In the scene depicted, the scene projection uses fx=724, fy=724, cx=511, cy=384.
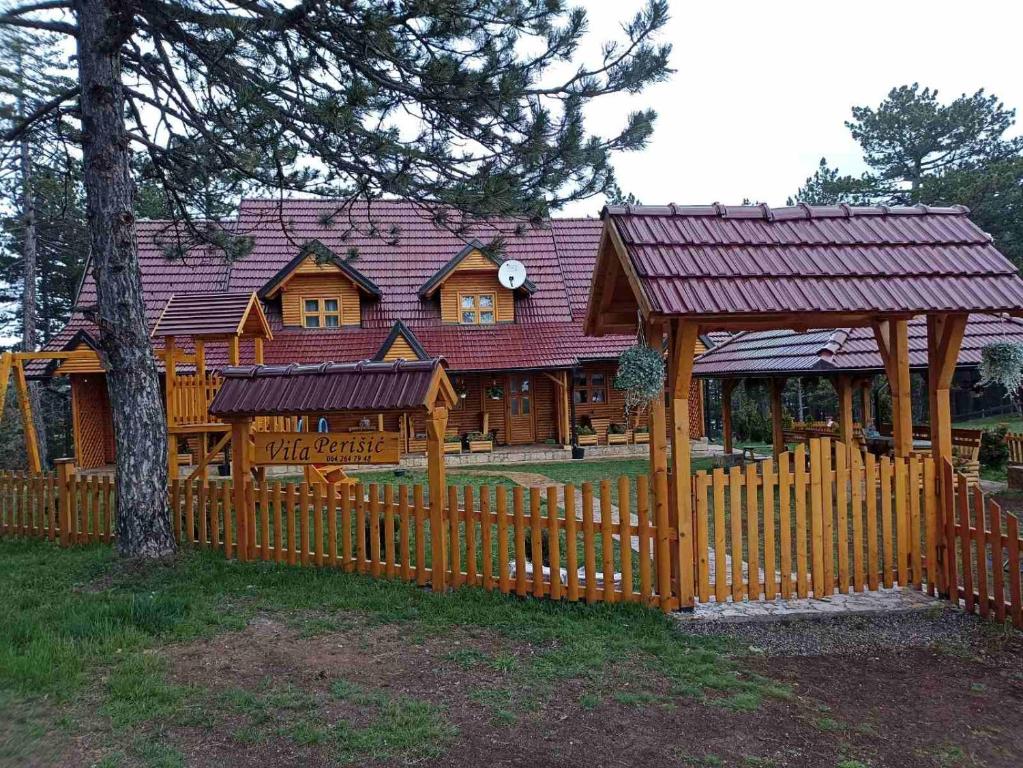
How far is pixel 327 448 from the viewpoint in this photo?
7.76 meters

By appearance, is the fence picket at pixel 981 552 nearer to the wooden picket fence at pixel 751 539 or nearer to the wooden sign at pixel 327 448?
the wooden picket fence at pixel 751 539

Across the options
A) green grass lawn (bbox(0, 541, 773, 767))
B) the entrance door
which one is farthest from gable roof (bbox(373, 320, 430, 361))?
green grass lawn (bbox(0, 541, 773, 767))

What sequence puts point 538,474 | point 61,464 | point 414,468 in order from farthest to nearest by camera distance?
point 414,468 < point 538,474 < point 61,464

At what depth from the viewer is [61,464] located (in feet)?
32.7

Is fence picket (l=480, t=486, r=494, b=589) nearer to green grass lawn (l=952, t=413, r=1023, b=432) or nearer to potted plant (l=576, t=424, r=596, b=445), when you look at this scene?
potted plant (l=576, t=424, r=596, b=445)

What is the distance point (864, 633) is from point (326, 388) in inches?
214

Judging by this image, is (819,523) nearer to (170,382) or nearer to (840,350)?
(840,350)

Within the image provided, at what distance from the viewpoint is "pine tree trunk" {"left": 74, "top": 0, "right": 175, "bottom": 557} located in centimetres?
795

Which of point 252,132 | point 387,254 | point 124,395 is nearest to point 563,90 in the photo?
point 252,132

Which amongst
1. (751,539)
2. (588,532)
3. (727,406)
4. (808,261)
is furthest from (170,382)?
(727,406)

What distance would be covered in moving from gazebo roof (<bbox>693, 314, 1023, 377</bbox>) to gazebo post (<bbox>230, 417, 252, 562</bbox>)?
9.01 meters

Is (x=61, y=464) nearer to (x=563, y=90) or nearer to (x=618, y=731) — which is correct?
(x=563, y=90)

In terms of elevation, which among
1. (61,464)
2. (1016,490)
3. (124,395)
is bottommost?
(1016,490)

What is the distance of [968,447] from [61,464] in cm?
1510
